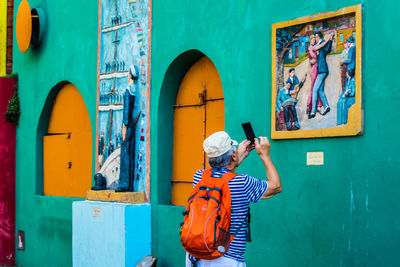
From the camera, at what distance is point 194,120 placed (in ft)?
24.6

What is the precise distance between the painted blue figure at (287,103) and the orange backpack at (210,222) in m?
2.16

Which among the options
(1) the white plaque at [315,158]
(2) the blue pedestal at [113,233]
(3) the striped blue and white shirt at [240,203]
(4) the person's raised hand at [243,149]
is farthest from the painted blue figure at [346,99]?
(2) the blue pedestal at [113,233]

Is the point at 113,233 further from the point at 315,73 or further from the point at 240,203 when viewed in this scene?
the point at 240,203

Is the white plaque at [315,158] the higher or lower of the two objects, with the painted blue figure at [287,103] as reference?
lower

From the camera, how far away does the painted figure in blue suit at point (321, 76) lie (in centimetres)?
559

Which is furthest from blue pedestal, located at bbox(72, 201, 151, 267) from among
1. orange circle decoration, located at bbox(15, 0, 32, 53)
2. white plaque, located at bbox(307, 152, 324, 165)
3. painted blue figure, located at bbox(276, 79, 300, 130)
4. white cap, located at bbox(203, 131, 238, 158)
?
white cap, located at bbox(203, 131, 238, 158)

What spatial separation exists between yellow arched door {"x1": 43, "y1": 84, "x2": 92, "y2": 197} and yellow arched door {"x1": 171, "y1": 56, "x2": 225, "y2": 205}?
6.71 feet

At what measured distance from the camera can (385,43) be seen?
5137 mm

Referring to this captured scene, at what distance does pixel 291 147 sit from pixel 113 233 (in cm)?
282

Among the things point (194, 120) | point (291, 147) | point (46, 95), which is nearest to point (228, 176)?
point (291, 147)

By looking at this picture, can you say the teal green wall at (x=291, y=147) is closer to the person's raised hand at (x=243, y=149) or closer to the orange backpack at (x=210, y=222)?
the person's raised hand at (x=243, y=149)

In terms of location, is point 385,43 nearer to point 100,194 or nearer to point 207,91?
point 207,91

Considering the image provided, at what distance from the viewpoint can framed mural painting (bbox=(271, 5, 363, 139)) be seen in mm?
5348

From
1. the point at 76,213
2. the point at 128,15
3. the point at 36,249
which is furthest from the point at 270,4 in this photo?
the point at 36,249
